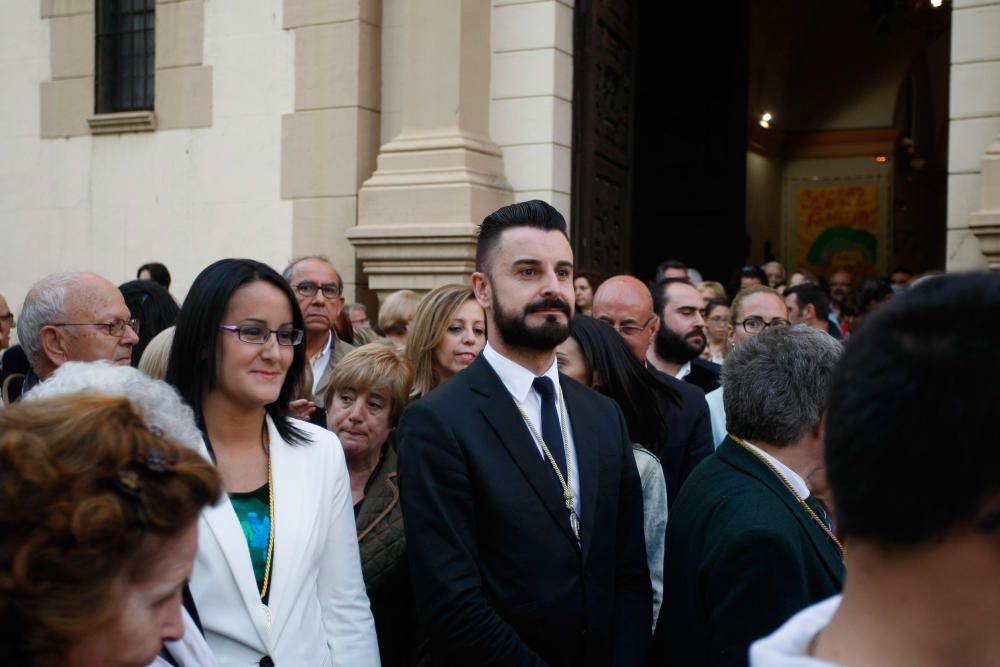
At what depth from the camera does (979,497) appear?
51.5 inches

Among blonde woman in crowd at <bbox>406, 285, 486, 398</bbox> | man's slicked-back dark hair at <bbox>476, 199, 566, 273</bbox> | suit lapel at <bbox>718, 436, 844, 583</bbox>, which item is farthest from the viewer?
blonde woman in crowd at <bbox>406, 285, 486, 398</bbox>

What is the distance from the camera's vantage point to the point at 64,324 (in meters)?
4.29

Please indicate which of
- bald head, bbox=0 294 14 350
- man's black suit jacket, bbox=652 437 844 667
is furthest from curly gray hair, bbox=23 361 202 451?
bald head, bbox=0 294 14 350

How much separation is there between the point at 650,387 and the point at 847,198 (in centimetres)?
1598

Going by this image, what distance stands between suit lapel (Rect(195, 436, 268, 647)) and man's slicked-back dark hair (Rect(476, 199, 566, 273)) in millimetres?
1195

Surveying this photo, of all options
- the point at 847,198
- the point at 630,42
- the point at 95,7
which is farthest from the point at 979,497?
the point at 847,198

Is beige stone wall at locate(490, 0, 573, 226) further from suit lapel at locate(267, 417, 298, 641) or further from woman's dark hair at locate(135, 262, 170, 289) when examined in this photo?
suit lapel at locate(267, 417, 298, 641)

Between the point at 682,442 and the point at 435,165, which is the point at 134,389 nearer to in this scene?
the point at 682,442

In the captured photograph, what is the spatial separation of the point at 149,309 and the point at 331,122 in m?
4.94

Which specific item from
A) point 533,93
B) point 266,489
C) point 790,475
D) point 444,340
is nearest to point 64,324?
point 266,489

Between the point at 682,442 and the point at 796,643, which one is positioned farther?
the point at 682,442

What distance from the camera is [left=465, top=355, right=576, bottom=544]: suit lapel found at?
3.26m

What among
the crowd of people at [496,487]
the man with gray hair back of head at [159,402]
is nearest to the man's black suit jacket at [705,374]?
the crowd of people at [496,487]

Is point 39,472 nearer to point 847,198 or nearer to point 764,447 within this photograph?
point 764,447
